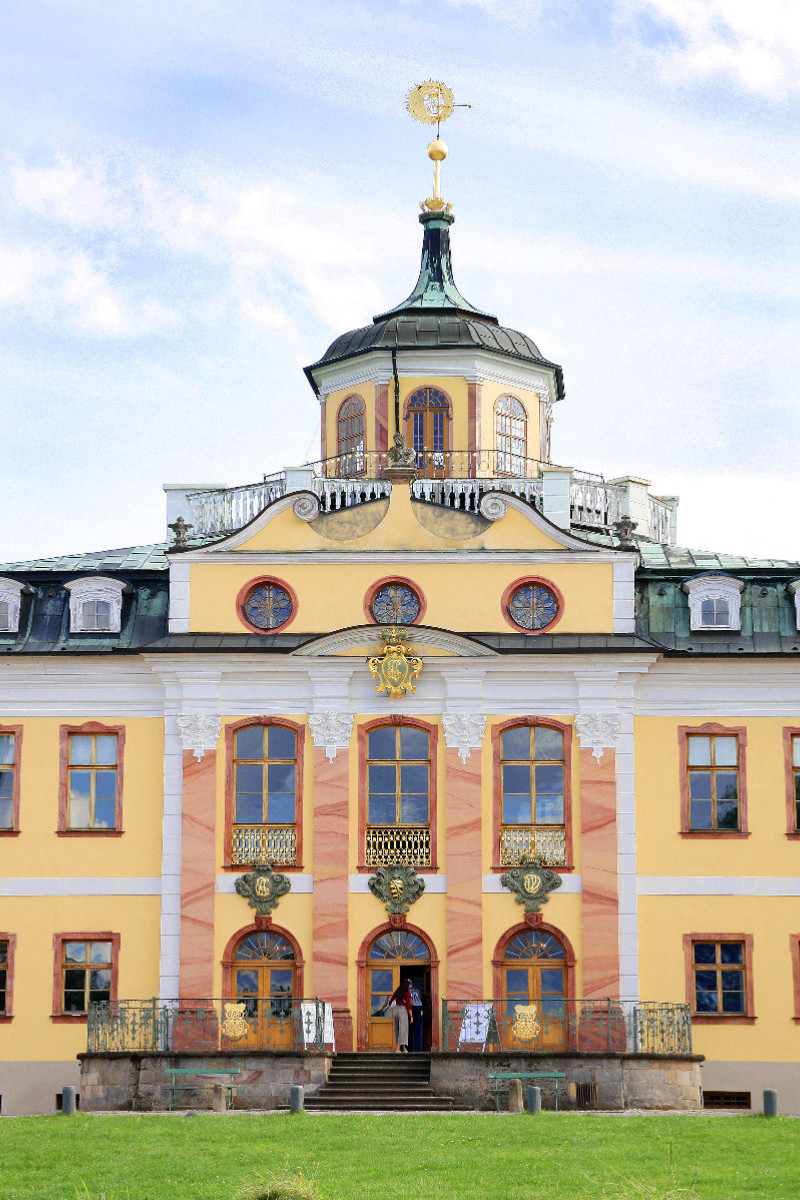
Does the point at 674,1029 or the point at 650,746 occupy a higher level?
the point at 650,746

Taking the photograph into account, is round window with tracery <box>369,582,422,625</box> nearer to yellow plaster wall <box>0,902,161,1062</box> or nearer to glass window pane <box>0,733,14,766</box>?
yellow plaster wall <box>0,902,161,1062</box>

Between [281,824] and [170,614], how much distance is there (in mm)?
4679

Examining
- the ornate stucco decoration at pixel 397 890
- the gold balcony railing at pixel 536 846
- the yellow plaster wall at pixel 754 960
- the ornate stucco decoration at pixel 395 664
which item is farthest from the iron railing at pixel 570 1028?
the ornate stucco decoration at pixel 395 664

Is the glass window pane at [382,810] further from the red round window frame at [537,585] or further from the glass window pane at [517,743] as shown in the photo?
the red round window frame at [537,585]

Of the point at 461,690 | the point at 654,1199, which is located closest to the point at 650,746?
the point at 461,690

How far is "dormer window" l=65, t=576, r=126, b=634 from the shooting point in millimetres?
43062

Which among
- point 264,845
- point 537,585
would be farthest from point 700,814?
point 264,845

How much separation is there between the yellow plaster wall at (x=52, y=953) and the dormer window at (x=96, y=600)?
18.2 feet

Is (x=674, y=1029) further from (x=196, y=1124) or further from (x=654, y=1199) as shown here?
(x=654, y=1199)

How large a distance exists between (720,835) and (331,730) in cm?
779

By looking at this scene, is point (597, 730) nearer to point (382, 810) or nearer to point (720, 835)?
point (720, 835)

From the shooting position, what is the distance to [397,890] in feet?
134

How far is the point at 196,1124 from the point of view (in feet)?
106

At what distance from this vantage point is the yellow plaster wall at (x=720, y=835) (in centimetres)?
4141
